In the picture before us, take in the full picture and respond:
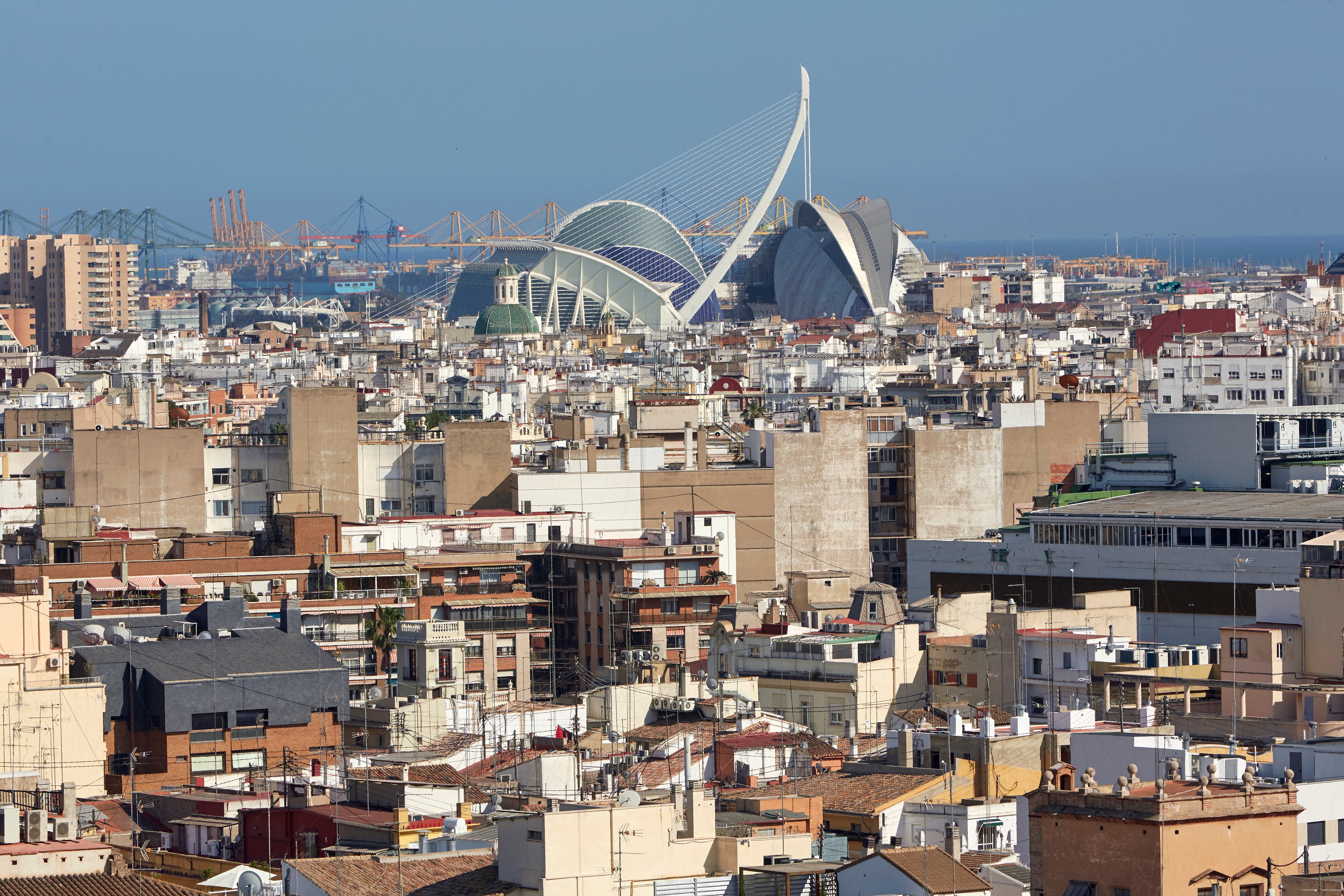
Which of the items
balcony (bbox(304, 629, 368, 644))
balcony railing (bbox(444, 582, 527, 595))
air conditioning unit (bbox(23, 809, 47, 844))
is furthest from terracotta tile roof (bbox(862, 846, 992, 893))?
balcony railing (bbox(444, 582, 527, 595))

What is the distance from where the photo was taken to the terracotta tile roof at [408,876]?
693 inches

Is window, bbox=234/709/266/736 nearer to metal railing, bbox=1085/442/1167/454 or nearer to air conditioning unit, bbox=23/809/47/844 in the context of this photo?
air conditioning unit, bbox=23/809/47/844

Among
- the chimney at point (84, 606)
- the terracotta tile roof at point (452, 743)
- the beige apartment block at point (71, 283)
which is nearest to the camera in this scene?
the terracotta tile roof at point (452, 743)

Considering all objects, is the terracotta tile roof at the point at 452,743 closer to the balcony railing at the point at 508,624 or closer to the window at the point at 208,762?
the window at the point at 208,762

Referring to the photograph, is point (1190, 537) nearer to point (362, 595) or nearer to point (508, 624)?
point (508, 624)

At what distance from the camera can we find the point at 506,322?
142 metres

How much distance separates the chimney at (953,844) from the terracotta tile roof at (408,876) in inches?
104

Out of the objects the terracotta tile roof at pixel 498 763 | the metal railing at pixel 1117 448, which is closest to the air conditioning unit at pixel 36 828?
the terracotta tile roof at pixel 498 763

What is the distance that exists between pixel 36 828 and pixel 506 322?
400 feet

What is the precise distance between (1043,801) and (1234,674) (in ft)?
45.9

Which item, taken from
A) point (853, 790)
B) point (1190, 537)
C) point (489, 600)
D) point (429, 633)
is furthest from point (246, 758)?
point (1190, 537)

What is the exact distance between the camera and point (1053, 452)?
59312 millimetres

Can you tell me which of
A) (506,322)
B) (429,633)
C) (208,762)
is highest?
(506,322)

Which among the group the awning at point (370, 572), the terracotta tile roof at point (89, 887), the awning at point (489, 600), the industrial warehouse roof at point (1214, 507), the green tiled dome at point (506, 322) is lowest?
the terracotta tile roof at point (89, 887)
